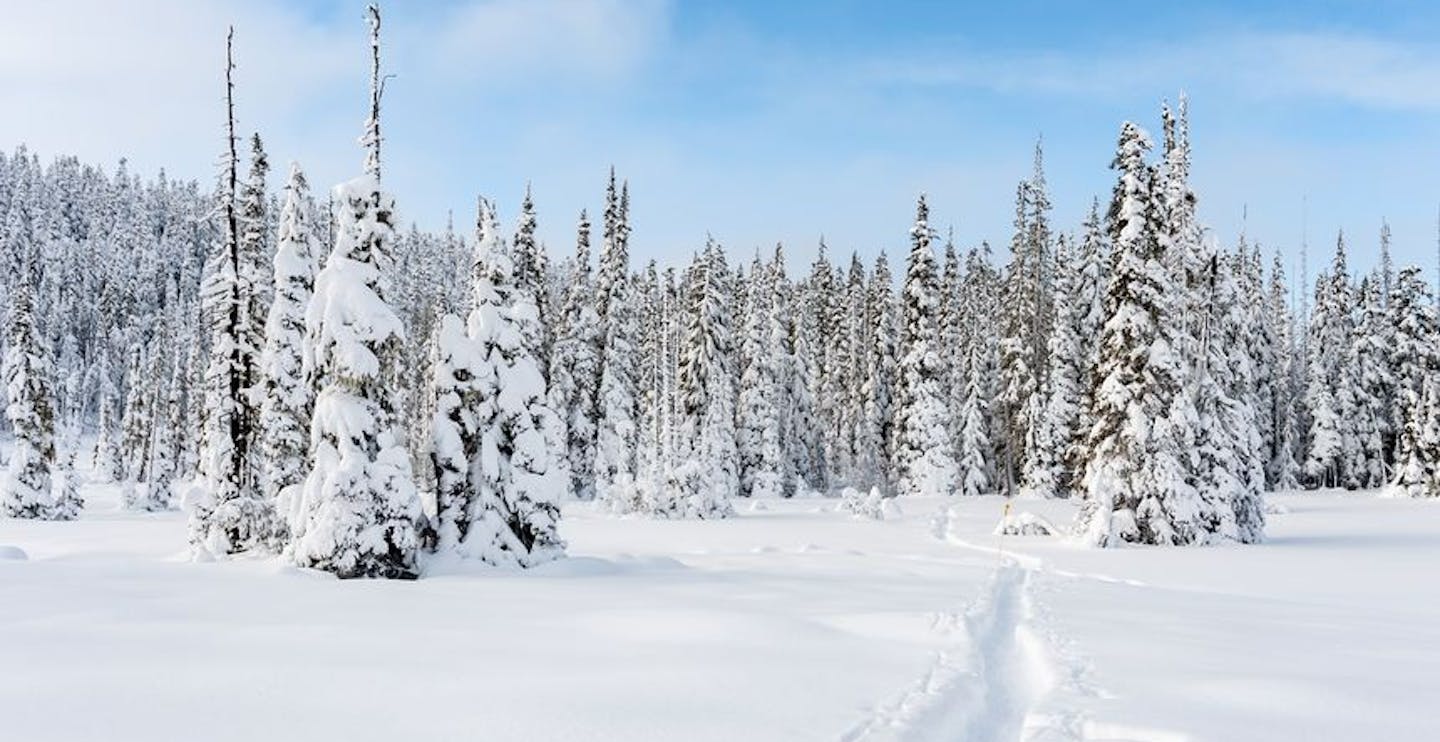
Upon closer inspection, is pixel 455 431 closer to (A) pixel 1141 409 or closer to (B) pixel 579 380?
(A) pixel 1141 409

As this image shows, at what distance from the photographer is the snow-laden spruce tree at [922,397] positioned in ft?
180

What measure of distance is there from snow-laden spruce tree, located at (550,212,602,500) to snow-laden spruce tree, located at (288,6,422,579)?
35.8 m

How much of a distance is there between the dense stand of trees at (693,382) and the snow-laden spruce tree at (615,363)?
19 cm

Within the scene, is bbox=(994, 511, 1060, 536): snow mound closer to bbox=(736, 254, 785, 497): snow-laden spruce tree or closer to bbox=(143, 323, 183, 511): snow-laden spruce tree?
bbox=(736, 254, 785, 497): snow-laden spruce tree

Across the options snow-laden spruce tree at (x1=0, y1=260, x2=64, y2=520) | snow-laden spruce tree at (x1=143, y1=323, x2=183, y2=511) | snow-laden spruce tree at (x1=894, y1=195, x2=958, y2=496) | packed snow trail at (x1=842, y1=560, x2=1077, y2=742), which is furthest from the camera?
snow-laden spruce tree at (x1=894, y1=195, x2=958, y2=496)

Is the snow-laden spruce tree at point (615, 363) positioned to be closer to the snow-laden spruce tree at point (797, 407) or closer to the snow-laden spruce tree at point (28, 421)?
the snow-laden spruce tree at point (797, 407)

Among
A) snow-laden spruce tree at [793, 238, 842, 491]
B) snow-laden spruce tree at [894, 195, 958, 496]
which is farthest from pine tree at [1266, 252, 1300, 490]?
snow-laden spruce tree at [793, 238, 842, 491]

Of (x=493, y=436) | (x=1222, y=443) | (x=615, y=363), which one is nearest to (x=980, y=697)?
(x=493, y=436)

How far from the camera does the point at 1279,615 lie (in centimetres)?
1504

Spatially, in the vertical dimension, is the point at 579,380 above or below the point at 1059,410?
above

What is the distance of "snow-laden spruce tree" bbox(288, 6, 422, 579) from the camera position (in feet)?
Result: 56.8

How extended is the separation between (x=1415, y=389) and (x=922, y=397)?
3188 centimetres

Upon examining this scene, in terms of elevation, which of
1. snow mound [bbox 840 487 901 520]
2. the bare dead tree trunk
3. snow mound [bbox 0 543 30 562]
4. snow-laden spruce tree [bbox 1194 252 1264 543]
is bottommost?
snow mound [bbox 840 487 901 520]

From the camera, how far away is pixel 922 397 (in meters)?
55.1
